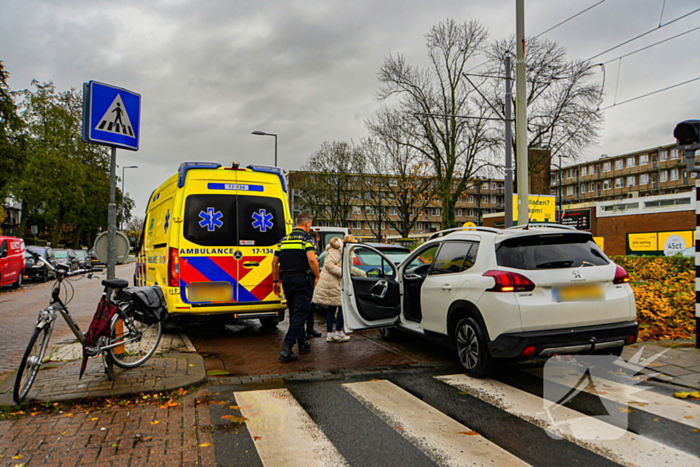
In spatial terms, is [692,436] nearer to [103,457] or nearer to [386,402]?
[386,402]

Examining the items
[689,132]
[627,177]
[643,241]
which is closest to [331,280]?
[689,132]

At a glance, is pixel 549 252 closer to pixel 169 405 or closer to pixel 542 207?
pixel 169 405

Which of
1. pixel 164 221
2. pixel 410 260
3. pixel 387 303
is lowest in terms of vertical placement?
pixel 387 303

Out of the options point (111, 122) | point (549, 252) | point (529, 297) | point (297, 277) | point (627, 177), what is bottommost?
point (529, 297)

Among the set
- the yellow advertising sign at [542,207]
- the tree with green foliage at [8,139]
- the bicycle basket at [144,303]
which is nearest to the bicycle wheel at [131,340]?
Result: the bicycle basket at [144,303]

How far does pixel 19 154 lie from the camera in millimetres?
27062

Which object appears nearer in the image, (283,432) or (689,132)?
(283,432)

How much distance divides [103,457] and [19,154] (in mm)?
29229

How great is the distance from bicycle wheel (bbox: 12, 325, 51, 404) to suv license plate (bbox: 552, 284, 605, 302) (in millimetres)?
4772

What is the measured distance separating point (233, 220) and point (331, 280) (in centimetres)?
183

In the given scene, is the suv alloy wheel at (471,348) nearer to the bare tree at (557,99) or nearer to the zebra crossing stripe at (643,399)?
the zebra crossing stripe at (643,399)

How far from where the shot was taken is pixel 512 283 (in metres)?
4.93

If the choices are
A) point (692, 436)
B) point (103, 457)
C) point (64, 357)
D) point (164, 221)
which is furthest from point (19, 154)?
point (692, 436)

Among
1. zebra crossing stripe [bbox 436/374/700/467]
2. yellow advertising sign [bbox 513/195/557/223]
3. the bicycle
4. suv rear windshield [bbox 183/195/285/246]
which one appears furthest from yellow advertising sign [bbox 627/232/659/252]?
the bicycle
